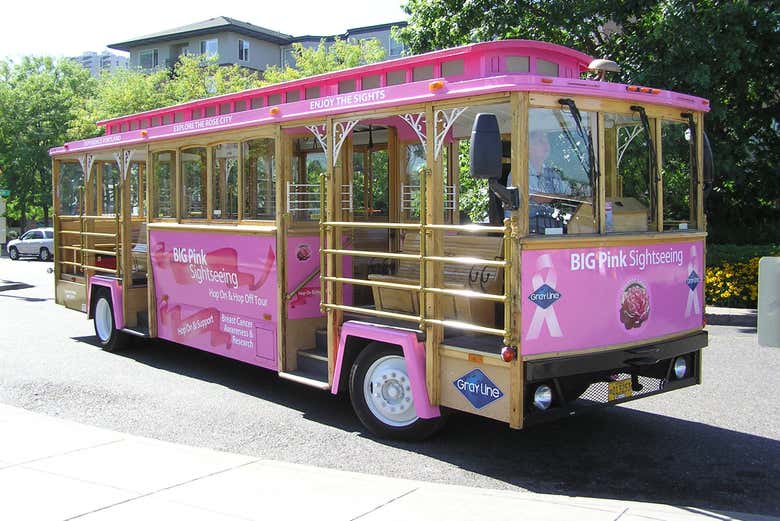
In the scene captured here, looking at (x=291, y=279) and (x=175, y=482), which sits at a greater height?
(x=291, y=279)

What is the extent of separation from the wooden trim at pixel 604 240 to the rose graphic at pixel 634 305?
352 mm

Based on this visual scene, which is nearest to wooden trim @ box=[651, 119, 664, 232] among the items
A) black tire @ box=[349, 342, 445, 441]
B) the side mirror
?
the side mirror

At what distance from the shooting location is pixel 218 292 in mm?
8305

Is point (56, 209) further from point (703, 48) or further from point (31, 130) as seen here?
point (31, 130)

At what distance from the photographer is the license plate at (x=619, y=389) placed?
5.75 m

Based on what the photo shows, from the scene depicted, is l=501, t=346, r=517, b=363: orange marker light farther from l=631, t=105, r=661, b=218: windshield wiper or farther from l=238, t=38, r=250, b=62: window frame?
l=238, t=38, r=250, b=62: window frame

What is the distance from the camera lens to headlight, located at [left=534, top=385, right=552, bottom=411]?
17.6ft

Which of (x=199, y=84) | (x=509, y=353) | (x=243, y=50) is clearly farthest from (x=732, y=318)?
(x=243, y=50)

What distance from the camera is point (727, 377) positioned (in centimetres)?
857

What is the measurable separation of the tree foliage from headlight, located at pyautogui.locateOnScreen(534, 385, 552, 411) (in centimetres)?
952

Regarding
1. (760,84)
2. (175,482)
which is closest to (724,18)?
(760,84)

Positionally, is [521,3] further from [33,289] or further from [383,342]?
[33,289]

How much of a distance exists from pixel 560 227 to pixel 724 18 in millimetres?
9800

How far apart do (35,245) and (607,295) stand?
33572 mm
